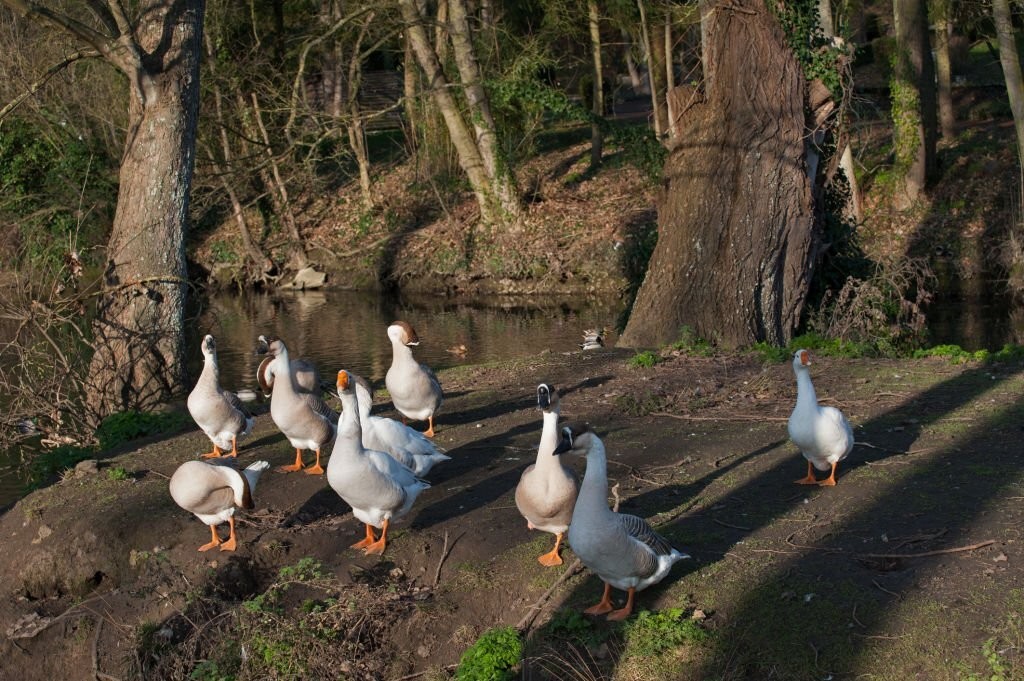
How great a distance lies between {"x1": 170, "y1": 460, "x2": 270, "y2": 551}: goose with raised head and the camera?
807cm

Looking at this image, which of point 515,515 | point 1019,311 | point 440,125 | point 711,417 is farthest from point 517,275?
point 515,515

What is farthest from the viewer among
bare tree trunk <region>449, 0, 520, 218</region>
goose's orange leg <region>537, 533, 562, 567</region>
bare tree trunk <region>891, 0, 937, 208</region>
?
bare tree trunk <region>449, 0, 520, 218</region>

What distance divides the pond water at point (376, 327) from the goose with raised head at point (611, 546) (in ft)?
34.1

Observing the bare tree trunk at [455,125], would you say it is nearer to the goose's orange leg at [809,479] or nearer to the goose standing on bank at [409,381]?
the goose standing on bank at [409,381]

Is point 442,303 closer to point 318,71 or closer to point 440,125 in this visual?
point 440,125

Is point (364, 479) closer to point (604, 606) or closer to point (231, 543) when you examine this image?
point (231, 543)

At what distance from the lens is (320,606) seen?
24.1ft

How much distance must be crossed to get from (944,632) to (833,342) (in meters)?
8.69

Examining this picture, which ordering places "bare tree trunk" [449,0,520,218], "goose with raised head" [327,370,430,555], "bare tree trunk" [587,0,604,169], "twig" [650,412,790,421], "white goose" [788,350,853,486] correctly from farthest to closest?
1. "bare tree trunk" [587,0,604,169]
2. "bare tree trunk" [449,0,520,218]
3. "twig" [650,412,790,421]
4. "white goose" [788,350,853,486]
5. "goose with raised head" [327,370,430,555]

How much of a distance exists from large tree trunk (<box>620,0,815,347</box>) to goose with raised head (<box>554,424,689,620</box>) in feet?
26.9

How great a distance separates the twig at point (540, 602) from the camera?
6.88 m

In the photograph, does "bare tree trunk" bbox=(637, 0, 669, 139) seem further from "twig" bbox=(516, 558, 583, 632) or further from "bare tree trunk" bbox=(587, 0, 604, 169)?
"twig" bbox=(516, 558, 583, 632)

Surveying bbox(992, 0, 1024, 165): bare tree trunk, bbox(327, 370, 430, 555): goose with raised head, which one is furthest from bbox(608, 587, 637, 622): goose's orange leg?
bbox(992, 0, 1024, 165): bare tree trunk

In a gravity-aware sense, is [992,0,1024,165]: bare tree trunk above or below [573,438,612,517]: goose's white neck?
above
